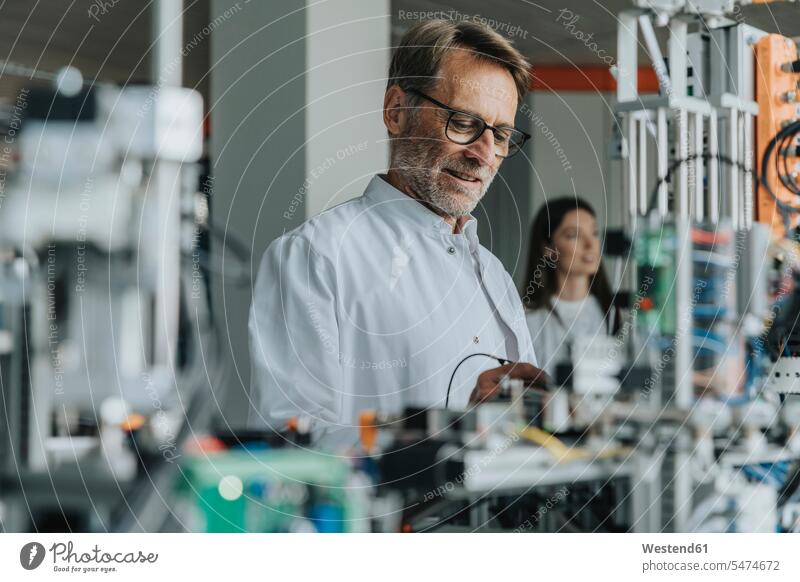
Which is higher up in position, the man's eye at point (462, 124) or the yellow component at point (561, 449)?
the man's eye at point (462, 124)

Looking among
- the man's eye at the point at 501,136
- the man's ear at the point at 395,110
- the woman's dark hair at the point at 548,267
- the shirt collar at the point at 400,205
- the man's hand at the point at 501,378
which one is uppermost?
the man's ear at the point at 395,110

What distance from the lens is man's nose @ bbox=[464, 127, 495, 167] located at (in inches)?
53.6

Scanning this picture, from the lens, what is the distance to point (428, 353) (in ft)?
4.44

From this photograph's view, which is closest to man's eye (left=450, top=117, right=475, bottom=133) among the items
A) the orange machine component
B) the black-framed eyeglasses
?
the black-framed eyeglasses

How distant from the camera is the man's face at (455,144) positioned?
135 centimetres

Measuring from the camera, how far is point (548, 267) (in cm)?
142

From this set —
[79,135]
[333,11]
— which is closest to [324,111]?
[333,11]

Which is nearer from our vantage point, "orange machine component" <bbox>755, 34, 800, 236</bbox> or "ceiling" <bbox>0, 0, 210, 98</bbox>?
"ceiling" <bbox>0, 0, 210, 98</bbox>

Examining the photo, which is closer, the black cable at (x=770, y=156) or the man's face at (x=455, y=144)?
the man's face at (x=455, y=144)

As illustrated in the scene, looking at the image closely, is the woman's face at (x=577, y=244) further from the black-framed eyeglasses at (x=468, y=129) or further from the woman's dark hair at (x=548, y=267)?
the black-framed eyeglasses at (x=468, y=129)

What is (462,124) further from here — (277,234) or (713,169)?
(713,169)

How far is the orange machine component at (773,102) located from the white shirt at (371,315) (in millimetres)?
477
